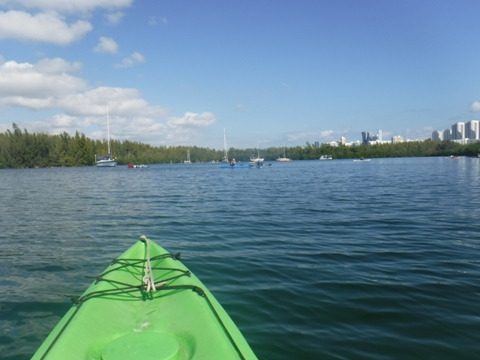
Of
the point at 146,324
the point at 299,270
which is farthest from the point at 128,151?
the point at 146,324

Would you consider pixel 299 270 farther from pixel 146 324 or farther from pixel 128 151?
pixel 128 151

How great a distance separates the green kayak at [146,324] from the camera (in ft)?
11.5

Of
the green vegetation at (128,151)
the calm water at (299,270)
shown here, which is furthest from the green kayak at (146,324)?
the green vegetation at (128,151)

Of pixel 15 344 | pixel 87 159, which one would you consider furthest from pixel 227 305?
pixel 87 159

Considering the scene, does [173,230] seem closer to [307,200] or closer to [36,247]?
[36,247]

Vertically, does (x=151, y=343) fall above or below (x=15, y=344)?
above

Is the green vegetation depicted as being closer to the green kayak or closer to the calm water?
the calm water

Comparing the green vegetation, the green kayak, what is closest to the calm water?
the green kayak

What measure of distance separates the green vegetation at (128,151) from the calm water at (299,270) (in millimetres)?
109740

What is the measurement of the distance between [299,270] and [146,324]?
14.1 ft

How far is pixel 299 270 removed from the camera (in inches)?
310

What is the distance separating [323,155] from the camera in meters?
178

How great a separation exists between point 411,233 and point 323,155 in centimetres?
17098

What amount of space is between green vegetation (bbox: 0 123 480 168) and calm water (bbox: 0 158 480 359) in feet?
360
